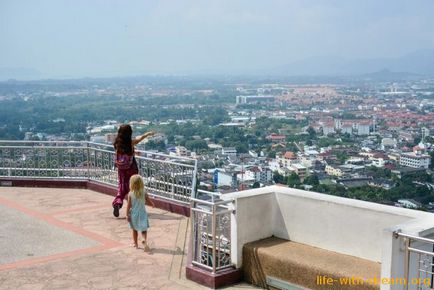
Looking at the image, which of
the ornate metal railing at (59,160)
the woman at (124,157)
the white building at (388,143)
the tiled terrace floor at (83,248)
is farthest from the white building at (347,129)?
the woman at (124,157)

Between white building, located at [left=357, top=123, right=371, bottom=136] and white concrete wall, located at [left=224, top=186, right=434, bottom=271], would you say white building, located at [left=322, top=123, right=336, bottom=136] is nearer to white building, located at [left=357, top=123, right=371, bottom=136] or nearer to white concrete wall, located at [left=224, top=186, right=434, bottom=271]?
white building, located at [left=357, top=123, right=371, bottom=136]

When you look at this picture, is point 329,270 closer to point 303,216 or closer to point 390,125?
point 303,216

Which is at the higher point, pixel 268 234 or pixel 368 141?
pixel 268 234

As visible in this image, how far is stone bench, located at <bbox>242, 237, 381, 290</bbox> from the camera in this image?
5062 millimetres

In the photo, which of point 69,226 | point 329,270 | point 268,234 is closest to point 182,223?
point 69,226

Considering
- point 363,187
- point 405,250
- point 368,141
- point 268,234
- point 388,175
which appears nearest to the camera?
point 405,250

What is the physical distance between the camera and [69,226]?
8.38m

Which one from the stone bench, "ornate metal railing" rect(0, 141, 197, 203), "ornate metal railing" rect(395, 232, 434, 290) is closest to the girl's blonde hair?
the stone bench

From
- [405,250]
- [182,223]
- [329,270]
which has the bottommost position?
[182,223]

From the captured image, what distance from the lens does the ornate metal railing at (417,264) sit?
446cm

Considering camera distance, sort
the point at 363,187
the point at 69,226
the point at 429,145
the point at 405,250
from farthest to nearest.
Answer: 1. the point at 429,145
2. the point at 363,187
3. the point at 69,226
4. the point at 405,250

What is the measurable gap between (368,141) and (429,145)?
357 inches

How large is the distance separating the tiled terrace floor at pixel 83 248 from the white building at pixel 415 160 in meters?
32.2

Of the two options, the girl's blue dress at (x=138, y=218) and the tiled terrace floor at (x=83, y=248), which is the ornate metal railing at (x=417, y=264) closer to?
the tiled terrace floor at (x=83, y=248)
